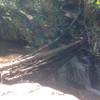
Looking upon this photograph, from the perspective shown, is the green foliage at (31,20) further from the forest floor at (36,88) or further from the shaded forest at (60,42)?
the forest floor at (36,88)

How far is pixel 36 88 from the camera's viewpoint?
142 inches

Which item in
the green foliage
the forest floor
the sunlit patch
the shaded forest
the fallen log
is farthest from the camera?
the green foliage

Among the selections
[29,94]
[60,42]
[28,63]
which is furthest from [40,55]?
[29,94]

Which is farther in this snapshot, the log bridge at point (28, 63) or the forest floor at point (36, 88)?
the log bridge at point (28, 63)

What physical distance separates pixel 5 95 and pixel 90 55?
2.65 meters

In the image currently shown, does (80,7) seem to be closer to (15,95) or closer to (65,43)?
(65,43)

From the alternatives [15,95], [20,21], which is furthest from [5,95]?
[20,21]

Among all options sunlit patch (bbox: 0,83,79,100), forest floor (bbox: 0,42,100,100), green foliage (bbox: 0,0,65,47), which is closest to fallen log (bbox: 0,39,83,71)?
forest floor (bbox: 0,42,100,100)

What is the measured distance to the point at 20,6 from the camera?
7.14 metres

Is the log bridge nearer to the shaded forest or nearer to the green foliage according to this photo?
the shaded forest

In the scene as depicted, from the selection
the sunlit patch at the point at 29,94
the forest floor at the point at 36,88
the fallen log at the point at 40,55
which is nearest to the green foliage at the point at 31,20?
the forest floor at the point at 36,88

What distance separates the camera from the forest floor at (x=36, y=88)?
3.46 metres

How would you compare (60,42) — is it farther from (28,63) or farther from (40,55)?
(28,63)

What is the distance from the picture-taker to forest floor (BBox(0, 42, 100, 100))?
11.3ft
